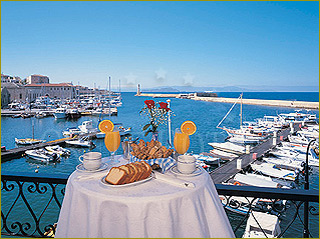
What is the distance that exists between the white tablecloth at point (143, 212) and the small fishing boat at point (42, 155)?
15975 mm

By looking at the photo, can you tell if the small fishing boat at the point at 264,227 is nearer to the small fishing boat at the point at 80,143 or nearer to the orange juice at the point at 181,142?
the orange juice at the point at 181,142

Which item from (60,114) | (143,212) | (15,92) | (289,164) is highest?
(15,92)

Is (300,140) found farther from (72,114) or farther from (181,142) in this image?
(72,114)

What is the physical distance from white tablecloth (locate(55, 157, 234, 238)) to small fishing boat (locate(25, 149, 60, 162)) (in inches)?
629

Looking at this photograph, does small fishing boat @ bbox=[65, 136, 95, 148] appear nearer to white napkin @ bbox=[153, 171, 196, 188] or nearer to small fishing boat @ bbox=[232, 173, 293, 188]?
small fishing boat @ bbox=[232, 173, 293, 188]

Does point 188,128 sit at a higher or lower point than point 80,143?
higher

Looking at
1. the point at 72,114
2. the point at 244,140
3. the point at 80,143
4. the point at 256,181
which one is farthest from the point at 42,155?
the point at 72,114

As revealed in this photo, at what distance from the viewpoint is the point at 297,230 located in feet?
26.6

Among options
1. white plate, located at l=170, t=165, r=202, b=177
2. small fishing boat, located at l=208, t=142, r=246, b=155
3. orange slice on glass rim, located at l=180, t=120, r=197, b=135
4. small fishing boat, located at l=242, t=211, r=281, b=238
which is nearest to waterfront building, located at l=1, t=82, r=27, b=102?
small fishing boat, located at l=208, t=142, r=246, b=155

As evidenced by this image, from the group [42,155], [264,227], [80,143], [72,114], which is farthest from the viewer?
[72,114]

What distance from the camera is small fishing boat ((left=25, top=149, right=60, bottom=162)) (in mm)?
15367

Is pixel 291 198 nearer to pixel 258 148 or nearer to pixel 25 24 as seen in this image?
pixel 258 148

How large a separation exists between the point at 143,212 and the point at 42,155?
16.5 m

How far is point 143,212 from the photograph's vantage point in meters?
1.08
